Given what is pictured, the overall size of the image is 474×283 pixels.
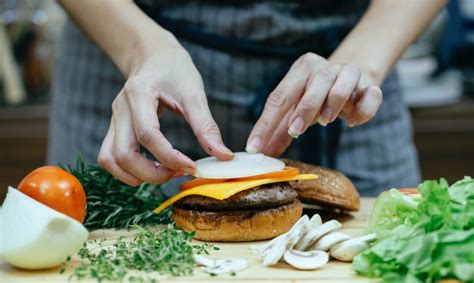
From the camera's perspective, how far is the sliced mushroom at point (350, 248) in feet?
4.85

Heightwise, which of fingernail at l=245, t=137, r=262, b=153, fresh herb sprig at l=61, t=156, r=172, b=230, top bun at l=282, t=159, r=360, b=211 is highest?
fingernail at l=245, t=137, r=262, b=153

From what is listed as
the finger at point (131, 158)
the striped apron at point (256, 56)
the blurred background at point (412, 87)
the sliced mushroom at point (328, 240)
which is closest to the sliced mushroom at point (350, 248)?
the sliced mushroom at point (328, 240)

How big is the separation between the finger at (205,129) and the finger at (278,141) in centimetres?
26

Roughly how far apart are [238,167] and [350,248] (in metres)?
0.33

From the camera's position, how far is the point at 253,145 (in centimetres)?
178

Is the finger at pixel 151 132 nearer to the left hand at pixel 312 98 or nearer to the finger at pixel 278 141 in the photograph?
the left hand at pixel 312 98

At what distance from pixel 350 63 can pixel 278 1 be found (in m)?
0.50

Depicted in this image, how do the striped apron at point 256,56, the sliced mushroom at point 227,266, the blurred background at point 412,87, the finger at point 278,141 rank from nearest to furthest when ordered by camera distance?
the sliced mushroom at point 227,266, the finger at point 278,141, the striped apron at point 256,56, the blurred background at point 412,87

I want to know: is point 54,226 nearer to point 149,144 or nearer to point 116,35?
point 149,144

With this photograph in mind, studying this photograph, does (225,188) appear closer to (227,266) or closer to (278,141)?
(227,266)

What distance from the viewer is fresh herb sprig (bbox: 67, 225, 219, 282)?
139 centimetres

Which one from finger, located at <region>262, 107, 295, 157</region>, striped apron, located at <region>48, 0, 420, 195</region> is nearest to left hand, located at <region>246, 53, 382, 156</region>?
finger, located at <region>262, 107, 295, 157</region>

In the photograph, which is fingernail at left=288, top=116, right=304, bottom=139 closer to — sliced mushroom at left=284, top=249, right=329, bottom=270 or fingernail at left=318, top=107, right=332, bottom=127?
fingernail at left=318, top=107, right=332, bottom=127

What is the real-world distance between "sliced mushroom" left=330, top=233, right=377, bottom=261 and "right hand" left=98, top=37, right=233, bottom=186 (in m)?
0.35
